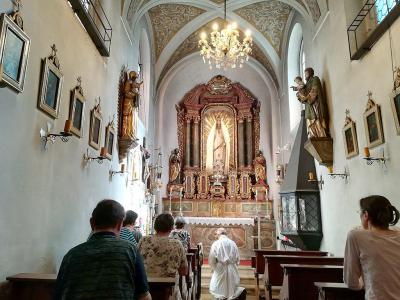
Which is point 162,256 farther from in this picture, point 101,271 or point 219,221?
point 219,221

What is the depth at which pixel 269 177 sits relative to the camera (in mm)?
12789

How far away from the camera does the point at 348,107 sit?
6203mm

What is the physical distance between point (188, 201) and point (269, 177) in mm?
3065

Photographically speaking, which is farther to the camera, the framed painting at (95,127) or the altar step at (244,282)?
the altar step at (244,282)

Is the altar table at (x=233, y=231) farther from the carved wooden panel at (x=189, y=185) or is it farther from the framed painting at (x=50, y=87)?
the framed painting at (x=50, y=87)

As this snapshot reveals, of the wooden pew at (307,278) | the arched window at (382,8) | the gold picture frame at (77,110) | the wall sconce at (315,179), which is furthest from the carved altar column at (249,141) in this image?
the wooden pew at (307,278)

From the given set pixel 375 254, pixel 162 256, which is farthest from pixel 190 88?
pixel 375 254

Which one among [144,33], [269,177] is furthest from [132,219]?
[269,177]

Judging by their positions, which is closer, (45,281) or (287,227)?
(45,281)

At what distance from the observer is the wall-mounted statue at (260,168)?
12766 millimetres

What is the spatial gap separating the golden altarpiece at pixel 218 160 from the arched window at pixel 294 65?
2.74 meters

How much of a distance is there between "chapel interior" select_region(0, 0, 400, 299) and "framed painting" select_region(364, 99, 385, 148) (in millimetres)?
21

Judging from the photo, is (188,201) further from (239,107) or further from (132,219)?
(132,219)

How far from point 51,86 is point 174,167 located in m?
8.98
